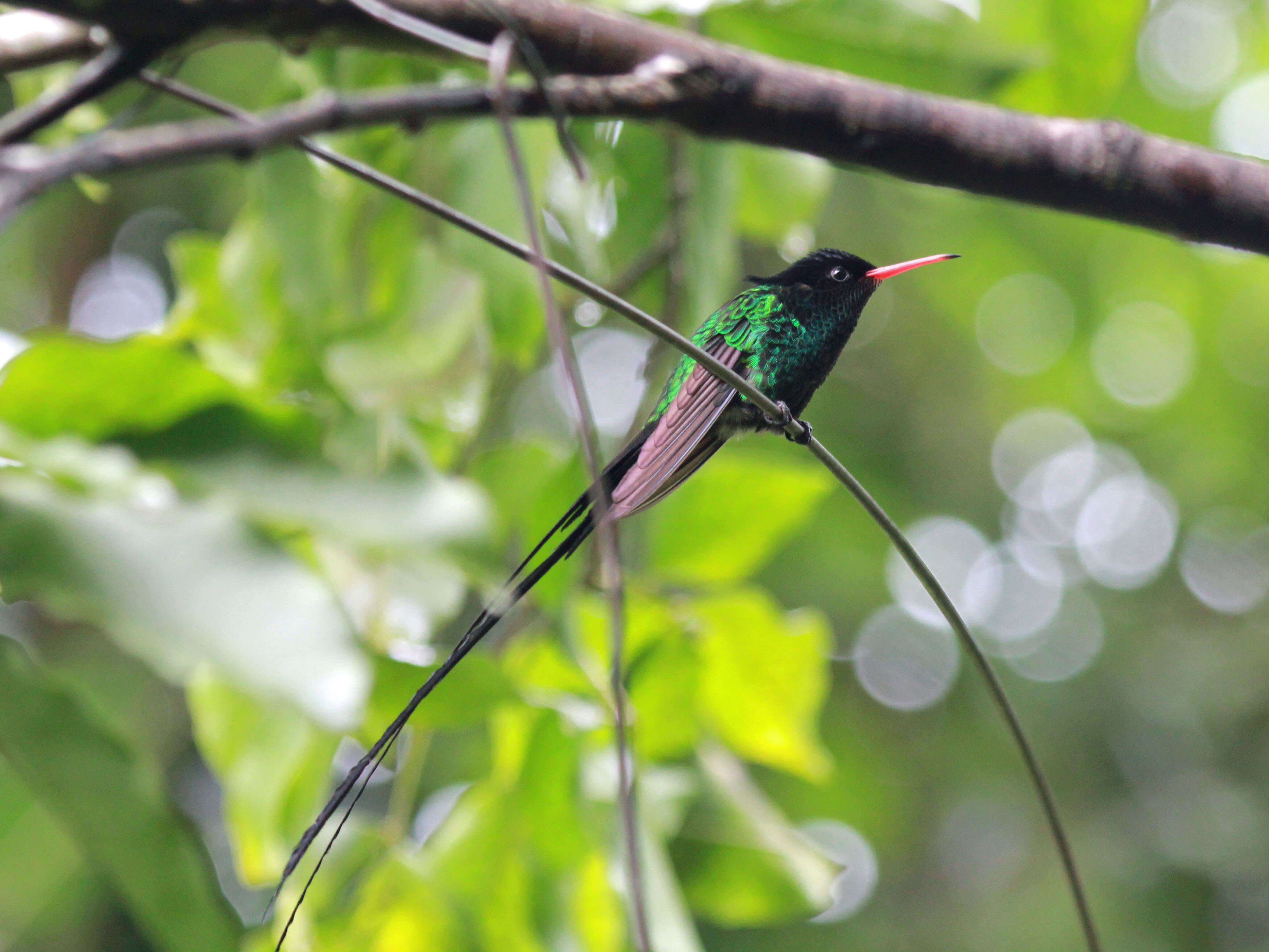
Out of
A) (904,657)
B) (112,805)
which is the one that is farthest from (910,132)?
(904,657)

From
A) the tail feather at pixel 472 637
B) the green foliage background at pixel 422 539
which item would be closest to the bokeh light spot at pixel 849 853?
the green foliage background at pixel 422 539

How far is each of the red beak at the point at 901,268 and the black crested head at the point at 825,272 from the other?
3 cm

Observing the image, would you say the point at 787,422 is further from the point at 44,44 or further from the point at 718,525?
the point at 44,44

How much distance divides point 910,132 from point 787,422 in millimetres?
725

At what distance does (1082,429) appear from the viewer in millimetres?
6895

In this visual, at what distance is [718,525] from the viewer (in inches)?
86.9

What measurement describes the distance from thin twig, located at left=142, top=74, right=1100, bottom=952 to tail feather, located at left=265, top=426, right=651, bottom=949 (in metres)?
0.16

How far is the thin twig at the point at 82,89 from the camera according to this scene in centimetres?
130

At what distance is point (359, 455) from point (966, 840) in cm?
646

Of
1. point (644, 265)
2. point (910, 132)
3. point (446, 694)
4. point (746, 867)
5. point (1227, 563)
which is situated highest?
point (910, 132)

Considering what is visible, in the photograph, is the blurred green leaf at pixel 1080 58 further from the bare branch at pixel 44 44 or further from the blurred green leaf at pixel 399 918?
the blurred green leaf at pixel 399 918

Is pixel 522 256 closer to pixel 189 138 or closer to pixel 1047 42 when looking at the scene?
pixel 189 138

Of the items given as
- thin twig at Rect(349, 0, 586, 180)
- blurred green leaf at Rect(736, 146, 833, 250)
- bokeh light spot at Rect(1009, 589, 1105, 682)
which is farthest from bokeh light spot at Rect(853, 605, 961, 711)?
thin twig at Rect(349, 0, 586, 180)

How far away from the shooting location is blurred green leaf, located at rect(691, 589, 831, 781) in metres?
2.26
